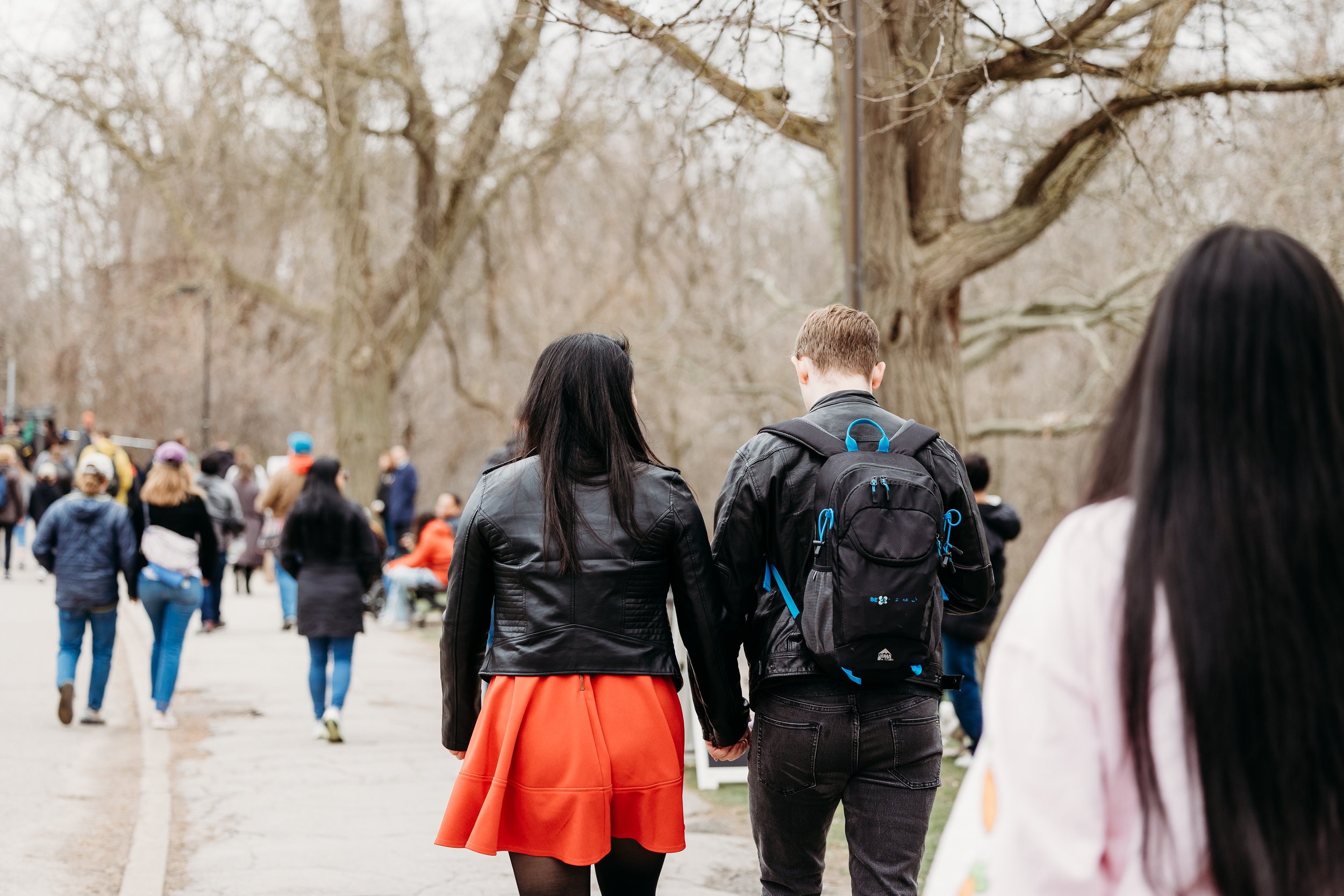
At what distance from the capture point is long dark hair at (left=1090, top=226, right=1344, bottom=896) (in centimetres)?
154

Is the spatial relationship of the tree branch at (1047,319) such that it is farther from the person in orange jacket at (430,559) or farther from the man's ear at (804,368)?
the man's ear at (804,368)

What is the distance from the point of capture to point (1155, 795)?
1555 mm

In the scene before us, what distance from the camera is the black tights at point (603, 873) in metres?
3.26

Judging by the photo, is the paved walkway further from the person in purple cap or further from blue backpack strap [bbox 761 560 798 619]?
blue backpack strap [bbox 761 560 798 619]

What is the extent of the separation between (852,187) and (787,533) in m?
3.87

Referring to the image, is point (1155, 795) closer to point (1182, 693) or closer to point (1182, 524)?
point (1182, 693)

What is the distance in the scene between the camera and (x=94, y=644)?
29.1 feet

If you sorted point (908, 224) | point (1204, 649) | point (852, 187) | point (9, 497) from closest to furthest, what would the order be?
1. point (1204, 649)
2. point (852, 187)
3. point (908, 224)
4. point (9, 497)

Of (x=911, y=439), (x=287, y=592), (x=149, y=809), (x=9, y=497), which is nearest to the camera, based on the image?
(x=911, y=439)

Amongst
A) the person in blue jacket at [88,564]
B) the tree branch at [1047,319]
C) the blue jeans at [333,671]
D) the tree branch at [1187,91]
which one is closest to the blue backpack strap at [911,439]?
the tree branch at [1187,91]

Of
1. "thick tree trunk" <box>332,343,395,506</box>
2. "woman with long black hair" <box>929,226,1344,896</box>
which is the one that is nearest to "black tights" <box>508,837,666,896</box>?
"woman with long black hair" <box>929,226,1344,896</box>

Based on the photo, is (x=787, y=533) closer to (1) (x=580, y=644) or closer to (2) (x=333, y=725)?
(1) (x=580, y=644)

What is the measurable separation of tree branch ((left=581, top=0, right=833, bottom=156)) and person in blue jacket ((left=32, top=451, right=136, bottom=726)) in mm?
4704

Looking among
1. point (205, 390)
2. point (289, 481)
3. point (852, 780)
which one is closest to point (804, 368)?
point (852, 780)
